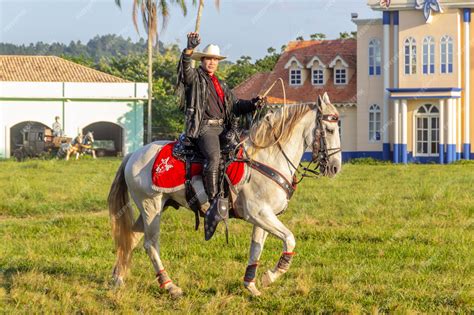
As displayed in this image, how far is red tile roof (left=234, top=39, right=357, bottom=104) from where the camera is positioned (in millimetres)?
45156

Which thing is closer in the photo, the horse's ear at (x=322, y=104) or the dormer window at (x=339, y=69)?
the horse's ear at (x=322, y=104)

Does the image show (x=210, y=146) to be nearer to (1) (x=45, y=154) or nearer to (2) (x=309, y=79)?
(1) (x=45, y=154)

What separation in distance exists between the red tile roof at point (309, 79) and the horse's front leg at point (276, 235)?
115 ft

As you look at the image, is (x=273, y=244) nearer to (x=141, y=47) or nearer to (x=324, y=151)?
(x=324, y=151)

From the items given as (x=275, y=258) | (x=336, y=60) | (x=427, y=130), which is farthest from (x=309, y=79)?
(x=275, y=258)

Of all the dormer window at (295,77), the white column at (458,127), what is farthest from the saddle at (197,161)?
the dormer window at (295,77)

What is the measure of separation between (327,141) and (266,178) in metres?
0.75

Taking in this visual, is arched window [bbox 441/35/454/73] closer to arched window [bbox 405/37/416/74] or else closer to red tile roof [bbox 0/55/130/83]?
arched window [bbox 405/37/416/74]

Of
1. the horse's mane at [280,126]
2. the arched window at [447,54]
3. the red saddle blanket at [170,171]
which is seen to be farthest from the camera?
the arched window at [447,54]

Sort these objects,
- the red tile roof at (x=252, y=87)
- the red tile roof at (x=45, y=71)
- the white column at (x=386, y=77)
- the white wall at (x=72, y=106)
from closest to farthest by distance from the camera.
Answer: the white column at (x=386, y=77) < the red tile roof at (x=252, y=87) < the white wall at (x=72, y=106) < the red tile roof at (x=45, y=71)

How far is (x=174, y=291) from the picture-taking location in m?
8.96

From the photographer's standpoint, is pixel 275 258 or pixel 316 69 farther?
pixel 316 69

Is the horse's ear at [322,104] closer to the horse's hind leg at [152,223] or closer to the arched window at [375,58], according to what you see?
the horse's hind leg at [152,223]

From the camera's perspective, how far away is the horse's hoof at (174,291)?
8.90m
